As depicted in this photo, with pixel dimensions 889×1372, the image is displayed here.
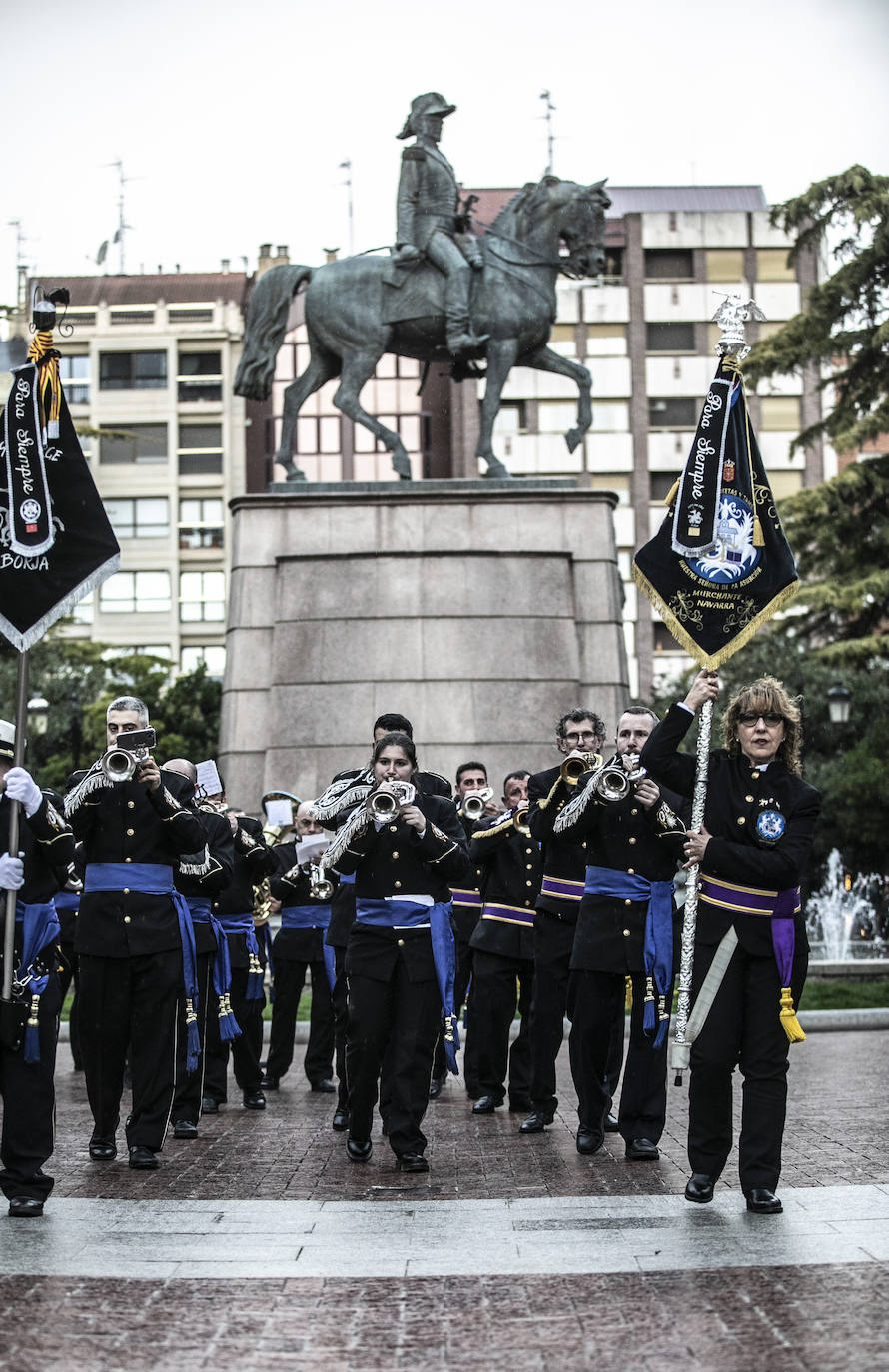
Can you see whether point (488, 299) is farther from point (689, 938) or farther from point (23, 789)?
Answer: point (23, 789)

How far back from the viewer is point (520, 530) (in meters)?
21.3

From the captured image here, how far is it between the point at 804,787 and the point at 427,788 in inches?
99.7

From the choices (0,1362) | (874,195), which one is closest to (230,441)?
(874,195)

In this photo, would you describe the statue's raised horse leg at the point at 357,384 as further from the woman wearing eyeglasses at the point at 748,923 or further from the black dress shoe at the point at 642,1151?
the woman wearing eyeglasses at the point at 748,923

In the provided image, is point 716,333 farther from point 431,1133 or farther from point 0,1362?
point 0,1362

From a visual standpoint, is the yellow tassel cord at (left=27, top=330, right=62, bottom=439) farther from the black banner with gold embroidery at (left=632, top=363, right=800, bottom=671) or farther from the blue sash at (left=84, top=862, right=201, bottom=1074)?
the black banner with gold embroidery at (left=632, top=363, right=800, bottom=671)

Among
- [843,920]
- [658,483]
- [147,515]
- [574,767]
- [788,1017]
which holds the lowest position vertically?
[843,920]

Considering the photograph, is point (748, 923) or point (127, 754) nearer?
point (748, 923)

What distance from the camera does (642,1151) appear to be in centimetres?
1010

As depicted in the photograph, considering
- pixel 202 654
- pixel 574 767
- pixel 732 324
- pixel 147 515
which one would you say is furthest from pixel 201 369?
pixel 732 324

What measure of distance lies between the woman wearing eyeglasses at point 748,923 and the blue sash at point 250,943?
18.6 feet

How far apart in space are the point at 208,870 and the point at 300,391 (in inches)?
406

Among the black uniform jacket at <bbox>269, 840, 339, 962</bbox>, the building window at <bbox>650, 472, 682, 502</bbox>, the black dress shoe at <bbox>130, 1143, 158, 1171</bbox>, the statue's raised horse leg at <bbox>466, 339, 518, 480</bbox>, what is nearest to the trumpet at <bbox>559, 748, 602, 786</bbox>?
the black dress shoe at <bbox>130, 1143, 158, 1171</bbox>

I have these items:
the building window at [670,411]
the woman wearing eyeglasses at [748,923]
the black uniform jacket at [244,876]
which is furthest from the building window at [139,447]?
the woman wearing eyeglasses at [748,923]
